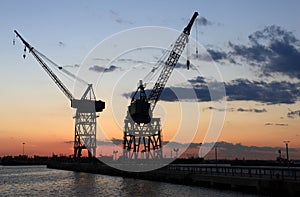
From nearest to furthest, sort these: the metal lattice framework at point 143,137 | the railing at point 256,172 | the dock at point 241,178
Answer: the dock at point 241,178 < the railing at point 256,172 < the metal lattice framework at point 143,137

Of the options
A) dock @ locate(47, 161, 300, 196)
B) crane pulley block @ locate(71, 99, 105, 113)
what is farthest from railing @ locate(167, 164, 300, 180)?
crane pulley block @ locate(71, 99, 105, 113)

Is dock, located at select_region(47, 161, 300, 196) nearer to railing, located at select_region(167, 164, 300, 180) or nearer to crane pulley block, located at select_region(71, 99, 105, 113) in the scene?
railing, located at select_region(167, 164, 300, 180)

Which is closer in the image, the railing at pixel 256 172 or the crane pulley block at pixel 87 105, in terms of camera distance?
the railing at pixel 256 172

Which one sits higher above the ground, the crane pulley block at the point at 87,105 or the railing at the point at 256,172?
the crane pulley block at the point at 87,105

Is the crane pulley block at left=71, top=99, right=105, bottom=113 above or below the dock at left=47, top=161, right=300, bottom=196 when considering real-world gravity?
above

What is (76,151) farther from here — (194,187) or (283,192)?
(283,192)

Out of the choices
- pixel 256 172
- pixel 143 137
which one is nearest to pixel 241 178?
pixel 256 172

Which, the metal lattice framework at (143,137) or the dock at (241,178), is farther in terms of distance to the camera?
the metal lattice framework at (143,137)

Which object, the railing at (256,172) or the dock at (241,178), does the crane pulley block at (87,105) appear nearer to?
the dock at (241,178)

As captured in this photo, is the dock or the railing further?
the railing

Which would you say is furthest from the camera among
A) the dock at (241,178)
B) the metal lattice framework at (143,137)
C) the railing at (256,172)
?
the metal lattice framework at (143,137)

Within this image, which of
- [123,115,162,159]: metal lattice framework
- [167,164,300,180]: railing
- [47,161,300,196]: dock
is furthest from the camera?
[123,115,162,159]: metal lattice framework

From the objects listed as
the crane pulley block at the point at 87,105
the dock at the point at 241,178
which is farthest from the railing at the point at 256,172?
the crane pulley block at the point at 87,105

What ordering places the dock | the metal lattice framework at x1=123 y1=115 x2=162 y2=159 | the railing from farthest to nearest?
the metal lattice framework at x1=123 y1=115 x2=162 y2=159, the railing, the dock
